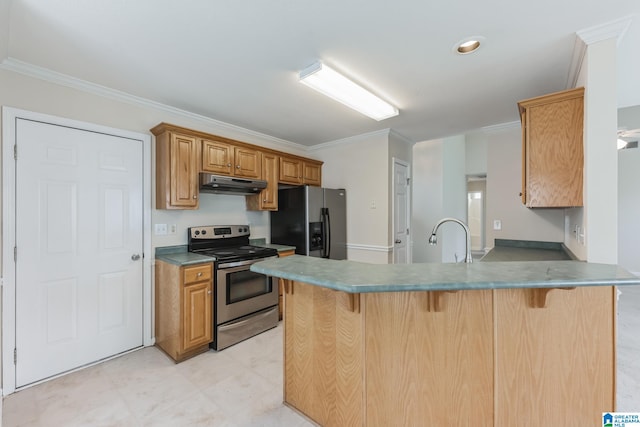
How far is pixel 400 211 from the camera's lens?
4113mm

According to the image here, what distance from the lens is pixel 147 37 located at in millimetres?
1775

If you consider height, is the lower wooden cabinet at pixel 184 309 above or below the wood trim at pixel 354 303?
below

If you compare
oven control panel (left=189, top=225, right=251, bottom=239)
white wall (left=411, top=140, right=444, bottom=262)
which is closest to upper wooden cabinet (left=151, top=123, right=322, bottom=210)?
oven control panel (left=189, top=225, right=251, bottom=239)

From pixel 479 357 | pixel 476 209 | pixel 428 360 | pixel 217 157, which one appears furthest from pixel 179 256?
pixel 476 209

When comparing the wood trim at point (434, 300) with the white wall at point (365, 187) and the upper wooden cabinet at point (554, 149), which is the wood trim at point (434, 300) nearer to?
the upper wooden cabinet at point (554, 149)

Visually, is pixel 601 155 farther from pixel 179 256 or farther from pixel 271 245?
pixel 179 256

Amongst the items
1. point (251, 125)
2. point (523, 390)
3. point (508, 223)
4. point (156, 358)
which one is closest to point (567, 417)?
point (523, 390)

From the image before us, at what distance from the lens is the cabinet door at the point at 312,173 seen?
4.20m

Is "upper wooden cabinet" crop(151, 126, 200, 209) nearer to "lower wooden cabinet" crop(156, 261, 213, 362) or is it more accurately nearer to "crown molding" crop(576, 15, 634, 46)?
"lower wooden cabinet" crop(156, 261, 213, 362)

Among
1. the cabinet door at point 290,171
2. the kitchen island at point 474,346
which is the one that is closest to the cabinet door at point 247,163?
the cabinet door at point 290,171

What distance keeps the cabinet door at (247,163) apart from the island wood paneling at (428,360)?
2464 mm

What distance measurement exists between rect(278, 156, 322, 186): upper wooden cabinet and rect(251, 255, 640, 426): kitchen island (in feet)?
8.31

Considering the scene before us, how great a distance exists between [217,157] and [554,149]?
315 cm

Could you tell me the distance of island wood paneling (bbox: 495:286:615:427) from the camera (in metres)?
1.32
